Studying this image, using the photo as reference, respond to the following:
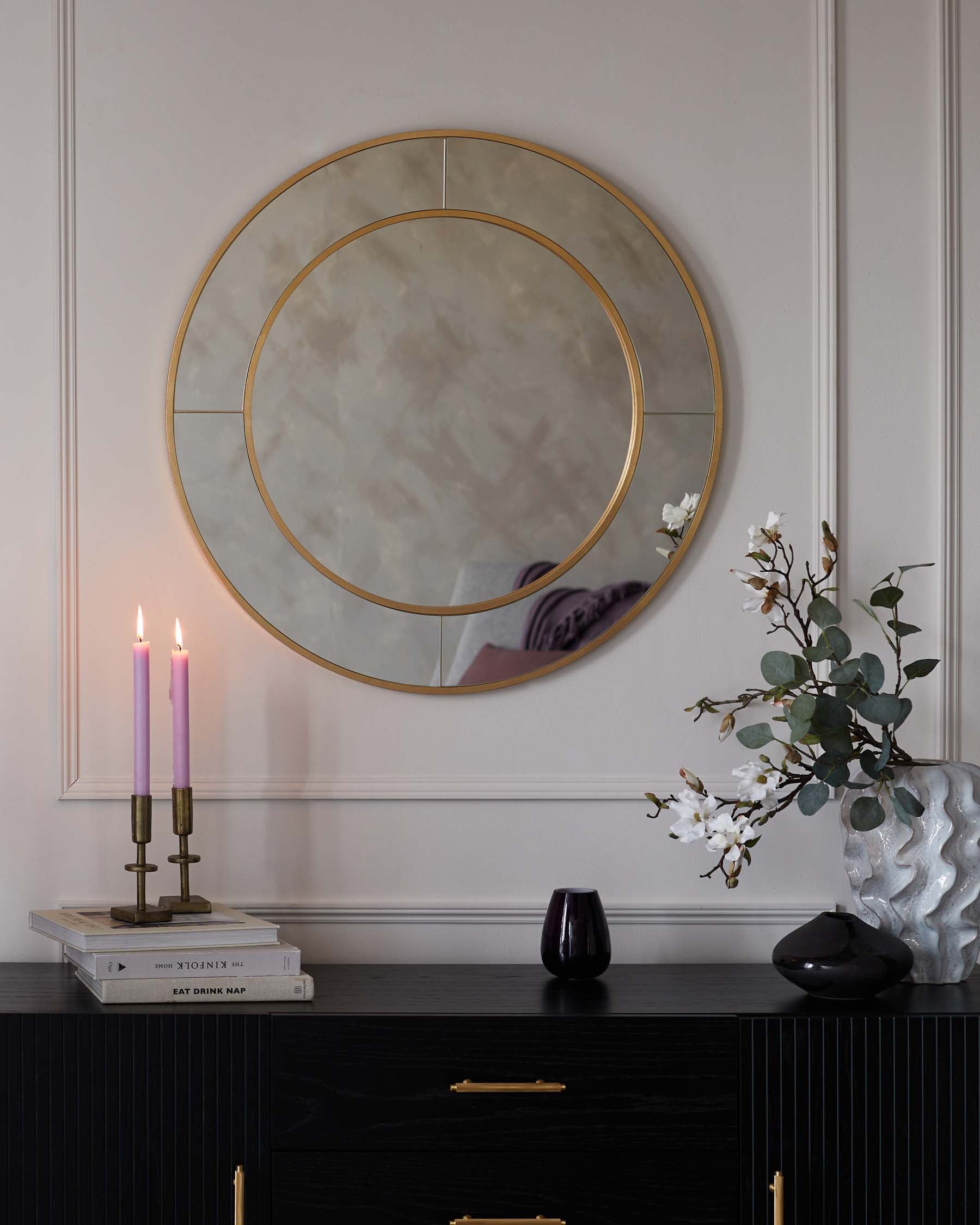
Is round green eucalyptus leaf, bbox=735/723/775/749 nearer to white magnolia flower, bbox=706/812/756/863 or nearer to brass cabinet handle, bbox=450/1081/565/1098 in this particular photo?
white magnolia flower, bbox=706/812/756/863

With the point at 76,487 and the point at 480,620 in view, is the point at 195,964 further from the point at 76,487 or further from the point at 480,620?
the point at 76,487

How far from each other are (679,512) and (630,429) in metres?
0.17

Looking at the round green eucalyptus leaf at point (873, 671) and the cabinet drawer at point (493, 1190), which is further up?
the round green eucalyptus leaf at point (873, 671)

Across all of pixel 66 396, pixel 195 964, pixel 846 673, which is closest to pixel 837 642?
pixel 846 673

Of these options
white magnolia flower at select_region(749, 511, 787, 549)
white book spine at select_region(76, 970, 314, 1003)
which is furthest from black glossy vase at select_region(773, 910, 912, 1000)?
white book spine at select_region(76, 970, 314, 1003)

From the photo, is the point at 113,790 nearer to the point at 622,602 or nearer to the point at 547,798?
the point at 547,798

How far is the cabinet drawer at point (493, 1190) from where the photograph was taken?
4.61 ft

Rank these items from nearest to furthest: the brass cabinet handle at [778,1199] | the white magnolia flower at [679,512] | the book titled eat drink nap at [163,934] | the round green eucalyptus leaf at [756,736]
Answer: the brass cabinet handle at [778,1199]
the book titled eat drink nap at [163,934]
the round green eucalyptus leaf at [756,736]
the white magnolia flower at [679,512]

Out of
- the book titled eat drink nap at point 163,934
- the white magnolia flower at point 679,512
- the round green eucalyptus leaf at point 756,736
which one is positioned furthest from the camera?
the white magnolia flower at point 679,512

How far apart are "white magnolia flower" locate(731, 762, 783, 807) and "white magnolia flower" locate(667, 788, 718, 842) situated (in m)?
0.05

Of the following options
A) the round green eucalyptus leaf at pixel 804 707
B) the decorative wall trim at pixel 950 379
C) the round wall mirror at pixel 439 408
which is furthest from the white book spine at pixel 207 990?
the decorative wall trim at pixel 950 379

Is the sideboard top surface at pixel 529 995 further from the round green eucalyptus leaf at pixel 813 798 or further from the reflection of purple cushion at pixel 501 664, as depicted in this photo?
the reflection of purple cushion at pixel 501 664

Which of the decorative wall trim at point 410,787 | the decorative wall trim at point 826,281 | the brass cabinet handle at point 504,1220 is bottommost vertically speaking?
the brass cabinet handle at point 504,1220

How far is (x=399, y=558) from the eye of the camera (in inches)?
71.0
